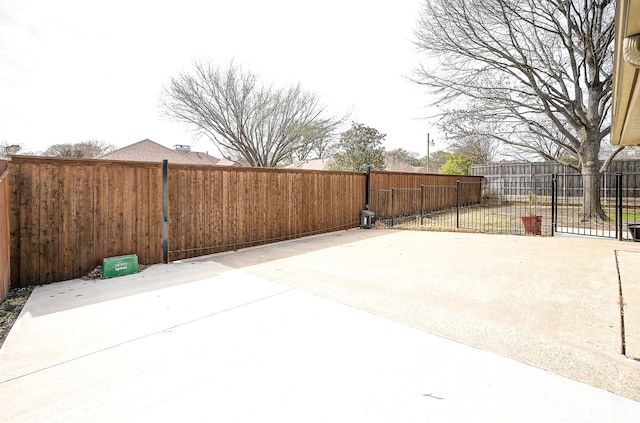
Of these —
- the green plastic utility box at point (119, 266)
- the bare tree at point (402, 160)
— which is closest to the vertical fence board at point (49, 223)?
the green plastic utility box at point (119, 266)

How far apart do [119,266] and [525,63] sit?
39.6 ft

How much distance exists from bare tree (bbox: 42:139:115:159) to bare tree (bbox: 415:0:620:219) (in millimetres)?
23538

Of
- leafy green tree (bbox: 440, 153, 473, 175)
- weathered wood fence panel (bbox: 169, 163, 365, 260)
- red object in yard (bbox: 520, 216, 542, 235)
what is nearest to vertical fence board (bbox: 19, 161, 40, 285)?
weathered wood fence panel (bbox: 169, 163, 365, 260)

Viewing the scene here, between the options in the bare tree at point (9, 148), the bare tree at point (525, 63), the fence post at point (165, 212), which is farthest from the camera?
the bare tree at point (9, 148)

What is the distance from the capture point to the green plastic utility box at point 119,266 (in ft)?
14.7

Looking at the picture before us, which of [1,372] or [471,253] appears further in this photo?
[471,253]

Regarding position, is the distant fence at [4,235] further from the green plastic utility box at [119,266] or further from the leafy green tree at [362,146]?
the leafy green tree at [362,146]

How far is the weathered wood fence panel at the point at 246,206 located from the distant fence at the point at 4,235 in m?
1.94

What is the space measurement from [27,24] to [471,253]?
1038 centimetres

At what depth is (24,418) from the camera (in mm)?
1730

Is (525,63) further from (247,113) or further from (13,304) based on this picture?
(247,113)

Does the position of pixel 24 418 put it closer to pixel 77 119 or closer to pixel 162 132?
pixel 162 132

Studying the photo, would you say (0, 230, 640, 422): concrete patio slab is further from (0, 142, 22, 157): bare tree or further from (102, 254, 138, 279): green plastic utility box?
(0, 142, 22, 157): bare tree

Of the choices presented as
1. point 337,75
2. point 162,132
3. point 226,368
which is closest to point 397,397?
point 226,368
